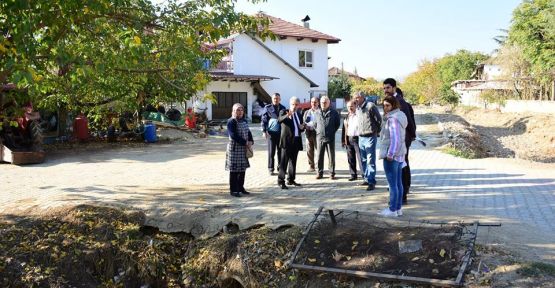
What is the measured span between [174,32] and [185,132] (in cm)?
1346

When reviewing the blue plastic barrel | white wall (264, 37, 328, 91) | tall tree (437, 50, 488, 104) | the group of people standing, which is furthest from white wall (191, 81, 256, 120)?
tall tree (437, 50, 488, 104)

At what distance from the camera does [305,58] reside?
33.0m

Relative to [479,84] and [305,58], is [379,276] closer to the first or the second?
[305,58]

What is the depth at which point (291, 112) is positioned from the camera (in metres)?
9.64

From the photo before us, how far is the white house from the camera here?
2814 centimetres

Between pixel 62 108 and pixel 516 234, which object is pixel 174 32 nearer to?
pixel 516 234

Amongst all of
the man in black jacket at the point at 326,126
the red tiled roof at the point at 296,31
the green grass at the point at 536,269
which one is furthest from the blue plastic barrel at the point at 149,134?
the green grass at the point at 536,269

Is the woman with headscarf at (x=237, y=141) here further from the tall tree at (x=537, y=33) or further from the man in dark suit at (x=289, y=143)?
the tall tree at (x=537, y=33)

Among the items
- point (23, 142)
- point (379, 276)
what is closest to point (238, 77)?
point (23, 142)

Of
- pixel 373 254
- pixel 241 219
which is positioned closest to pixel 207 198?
pixel 241 219

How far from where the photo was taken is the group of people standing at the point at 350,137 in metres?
6.88

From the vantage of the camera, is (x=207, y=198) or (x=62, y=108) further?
(x=62, y=108)

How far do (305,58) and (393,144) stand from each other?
88.0 ft

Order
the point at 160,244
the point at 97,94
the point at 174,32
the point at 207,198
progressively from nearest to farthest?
the point at 160,244, the point at 174,32, the point at 207,198, the point at 97,94
